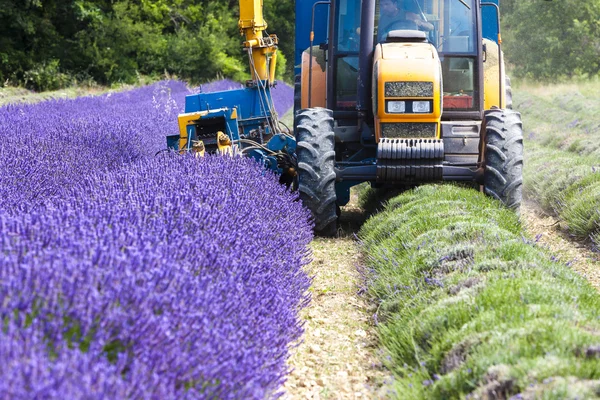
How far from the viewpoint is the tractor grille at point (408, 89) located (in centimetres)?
684

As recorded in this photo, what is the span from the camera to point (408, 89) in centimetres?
687

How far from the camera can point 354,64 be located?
24.8 feet

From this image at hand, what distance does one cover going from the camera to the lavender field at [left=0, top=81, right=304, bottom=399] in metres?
2.37

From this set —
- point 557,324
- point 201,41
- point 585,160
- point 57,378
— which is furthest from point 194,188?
point 201,41

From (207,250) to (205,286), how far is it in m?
0.41

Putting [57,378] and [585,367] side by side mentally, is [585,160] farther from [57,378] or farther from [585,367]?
[57,378]

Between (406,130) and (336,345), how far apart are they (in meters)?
2.95

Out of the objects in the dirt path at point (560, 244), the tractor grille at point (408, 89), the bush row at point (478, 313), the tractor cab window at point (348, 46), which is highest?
the tractor cab window at point (348, 46)

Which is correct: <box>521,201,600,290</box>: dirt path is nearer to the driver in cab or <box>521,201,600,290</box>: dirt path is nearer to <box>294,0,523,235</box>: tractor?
<box>294,0,523,235</box>: tractor

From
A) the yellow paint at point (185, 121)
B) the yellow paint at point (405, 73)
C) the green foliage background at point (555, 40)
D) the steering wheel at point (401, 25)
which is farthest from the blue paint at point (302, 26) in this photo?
the green foliage background at point (555, 40)

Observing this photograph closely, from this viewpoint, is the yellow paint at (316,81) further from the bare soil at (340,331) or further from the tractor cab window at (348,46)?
the bare soil at (340,331)

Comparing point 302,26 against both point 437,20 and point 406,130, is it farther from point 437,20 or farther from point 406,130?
point 406,130

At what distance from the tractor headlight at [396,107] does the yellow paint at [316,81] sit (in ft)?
3.90

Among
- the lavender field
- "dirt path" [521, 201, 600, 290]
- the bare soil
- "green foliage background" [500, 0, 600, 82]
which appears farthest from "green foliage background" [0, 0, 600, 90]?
the lavender field
